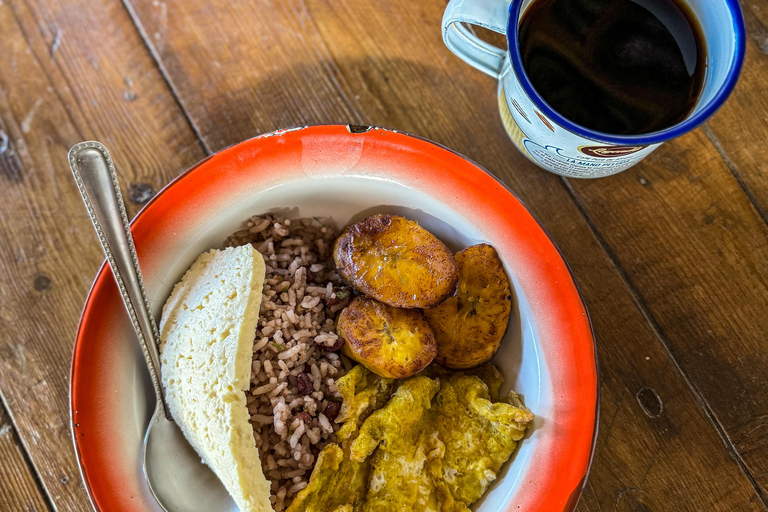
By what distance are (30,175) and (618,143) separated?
1.15m

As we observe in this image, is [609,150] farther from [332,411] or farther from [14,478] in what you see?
[14,478]

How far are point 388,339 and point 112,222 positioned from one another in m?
0.47

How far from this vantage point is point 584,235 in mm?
1125

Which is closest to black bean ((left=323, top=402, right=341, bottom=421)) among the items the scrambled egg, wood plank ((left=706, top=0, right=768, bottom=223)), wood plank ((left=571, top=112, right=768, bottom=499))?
the scrambled egg

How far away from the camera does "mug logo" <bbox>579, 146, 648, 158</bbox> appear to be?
2.60 ft

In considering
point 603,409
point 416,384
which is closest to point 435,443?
point 416,384

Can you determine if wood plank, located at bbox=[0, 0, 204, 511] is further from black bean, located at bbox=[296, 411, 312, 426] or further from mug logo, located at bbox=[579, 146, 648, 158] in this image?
mug logo, located at bbox=[579, 146, 648, 158]

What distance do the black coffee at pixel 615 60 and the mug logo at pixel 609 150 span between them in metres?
0.04

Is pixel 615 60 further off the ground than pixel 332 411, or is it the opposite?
pixel 615 60

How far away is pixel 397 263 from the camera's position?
0.91 meters

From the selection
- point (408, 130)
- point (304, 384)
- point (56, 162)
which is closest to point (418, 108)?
point (408, 130)

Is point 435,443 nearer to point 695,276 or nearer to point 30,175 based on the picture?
point 695,276

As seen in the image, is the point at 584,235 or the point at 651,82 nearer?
the point at 651,82

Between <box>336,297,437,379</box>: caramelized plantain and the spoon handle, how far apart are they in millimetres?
331
